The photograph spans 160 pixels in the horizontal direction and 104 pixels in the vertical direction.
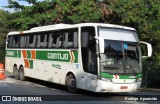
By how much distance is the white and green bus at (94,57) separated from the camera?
50.4ft

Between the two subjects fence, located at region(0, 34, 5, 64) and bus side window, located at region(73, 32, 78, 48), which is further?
fence, located at region(0, 34, 5, 64)

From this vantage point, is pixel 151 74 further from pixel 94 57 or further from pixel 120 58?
pixel 94 57

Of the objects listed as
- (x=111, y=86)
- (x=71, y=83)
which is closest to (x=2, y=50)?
(x=71, y=83)

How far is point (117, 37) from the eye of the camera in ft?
52.7

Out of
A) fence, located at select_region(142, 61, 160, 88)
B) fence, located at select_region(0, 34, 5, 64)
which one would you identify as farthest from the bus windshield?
fence, located at select_region(0, 34, 5, 64)

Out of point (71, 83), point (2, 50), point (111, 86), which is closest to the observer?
point (111, 86)

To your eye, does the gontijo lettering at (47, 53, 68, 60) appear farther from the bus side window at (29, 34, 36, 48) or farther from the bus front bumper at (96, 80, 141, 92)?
the bus front bumper at (96, 80, 141, 92)

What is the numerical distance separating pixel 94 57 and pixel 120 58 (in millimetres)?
1087

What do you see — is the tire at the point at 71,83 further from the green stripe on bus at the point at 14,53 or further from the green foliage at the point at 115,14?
the green foliage at the point at 115,14

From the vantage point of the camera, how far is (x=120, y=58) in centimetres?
1570

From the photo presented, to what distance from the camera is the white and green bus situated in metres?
15.4

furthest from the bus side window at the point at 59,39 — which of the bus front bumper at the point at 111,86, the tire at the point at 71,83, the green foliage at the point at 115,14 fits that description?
the green foliage at the point at 115,14

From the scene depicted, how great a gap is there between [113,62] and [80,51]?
1773 millimetres

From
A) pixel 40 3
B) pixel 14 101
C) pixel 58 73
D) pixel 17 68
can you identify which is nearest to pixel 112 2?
pixel 40 3
